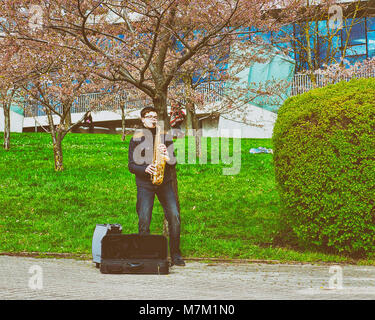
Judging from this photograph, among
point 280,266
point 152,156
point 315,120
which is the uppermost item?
point 315,120

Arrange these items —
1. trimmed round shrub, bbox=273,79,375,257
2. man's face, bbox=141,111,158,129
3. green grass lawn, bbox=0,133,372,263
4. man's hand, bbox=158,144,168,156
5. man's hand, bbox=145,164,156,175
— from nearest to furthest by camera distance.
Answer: man's hand, bbox=145,164,156,175
man's hand, bbox=158,144,168,156
man's face, bbox=141,111,158,129
trimmed round shrub, bbox=273,79,375,257
green grass lawn, bbox=0,133,372,263

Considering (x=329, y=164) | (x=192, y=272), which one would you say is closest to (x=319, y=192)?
(x=329, y=164)

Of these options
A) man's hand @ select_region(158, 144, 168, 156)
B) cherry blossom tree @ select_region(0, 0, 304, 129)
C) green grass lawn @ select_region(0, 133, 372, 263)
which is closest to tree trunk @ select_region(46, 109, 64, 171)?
green grass lawn @ select_region(0, 133, 372, 263)

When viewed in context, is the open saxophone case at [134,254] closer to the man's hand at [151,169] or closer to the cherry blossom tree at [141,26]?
the man's hand at [151,169]

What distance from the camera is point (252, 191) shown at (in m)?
13.1

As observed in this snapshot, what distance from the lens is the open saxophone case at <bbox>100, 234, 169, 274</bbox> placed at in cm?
648

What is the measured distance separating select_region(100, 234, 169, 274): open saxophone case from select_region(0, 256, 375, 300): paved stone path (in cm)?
12

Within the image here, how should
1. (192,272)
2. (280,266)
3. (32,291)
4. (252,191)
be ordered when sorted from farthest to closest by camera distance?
(252,191) < (280,266) < (192,272) < (32,291)

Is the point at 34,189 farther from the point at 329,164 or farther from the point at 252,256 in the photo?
the point at 329,164

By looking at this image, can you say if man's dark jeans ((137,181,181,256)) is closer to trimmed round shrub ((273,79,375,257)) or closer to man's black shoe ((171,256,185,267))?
man's black shoe ((171,256,185,267))

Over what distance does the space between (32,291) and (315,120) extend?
4576 millimetres

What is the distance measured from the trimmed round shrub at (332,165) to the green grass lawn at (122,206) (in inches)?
20.5

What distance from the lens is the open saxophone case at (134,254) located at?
21.3 feet

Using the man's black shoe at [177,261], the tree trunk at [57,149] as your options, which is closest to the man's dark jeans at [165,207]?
the man's black shoe at [177,261]
